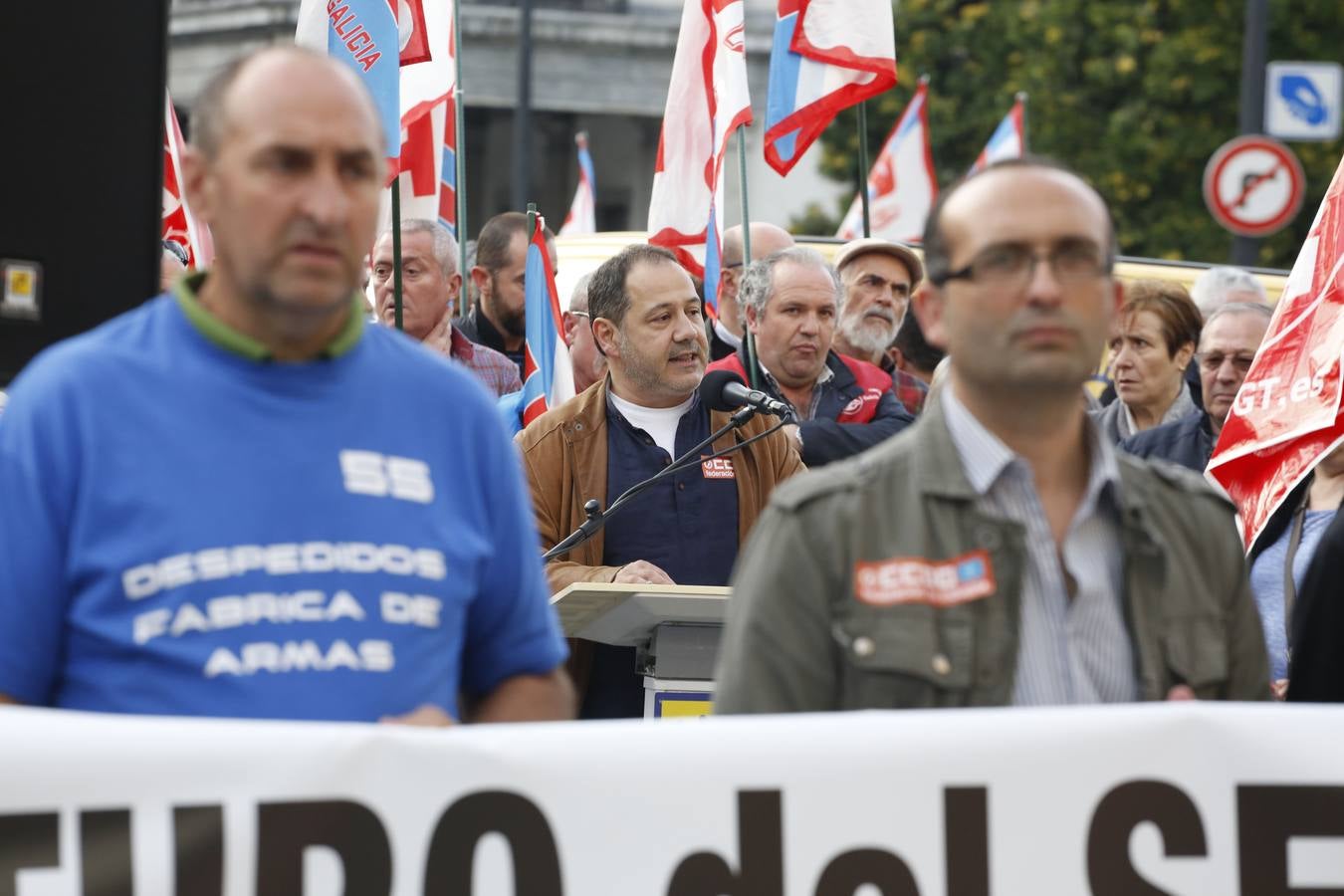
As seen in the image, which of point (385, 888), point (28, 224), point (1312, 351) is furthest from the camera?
point (1312, 351)

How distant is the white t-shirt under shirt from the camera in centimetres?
721

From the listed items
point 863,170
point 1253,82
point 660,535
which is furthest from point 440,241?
point 1253,82

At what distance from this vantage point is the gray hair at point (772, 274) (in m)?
8.55

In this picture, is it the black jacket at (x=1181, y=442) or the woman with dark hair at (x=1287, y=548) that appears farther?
the black jacket at (x=1181, y=442)

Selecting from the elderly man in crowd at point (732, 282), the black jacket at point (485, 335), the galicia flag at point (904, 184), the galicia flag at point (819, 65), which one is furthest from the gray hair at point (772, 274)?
the galicia flag at point (904, 184)

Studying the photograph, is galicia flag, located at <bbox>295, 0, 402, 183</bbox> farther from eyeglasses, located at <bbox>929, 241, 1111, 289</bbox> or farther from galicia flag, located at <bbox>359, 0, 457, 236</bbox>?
eyeglasses, located at <bbox>929, 241, 1111, 289</bbox>

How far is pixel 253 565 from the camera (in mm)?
3385

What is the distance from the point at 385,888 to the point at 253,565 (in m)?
0.55

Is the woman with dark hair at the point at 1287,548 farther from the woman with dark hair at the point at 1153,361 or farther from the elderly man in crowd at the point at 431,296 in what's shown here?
the elderly man in crowd at the point at 431,296

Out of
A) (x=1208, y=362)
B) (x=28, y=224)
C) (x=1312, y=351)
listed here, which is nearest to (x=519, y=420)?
(x=1208, y=362)

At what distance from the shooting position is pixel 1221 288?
392 inches

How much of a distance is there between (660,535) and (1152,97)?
956 inches

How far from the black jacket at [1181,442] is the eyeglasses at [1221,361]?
15 cm

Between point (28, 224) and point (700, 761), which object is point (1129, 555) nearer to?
point (700, 761)
